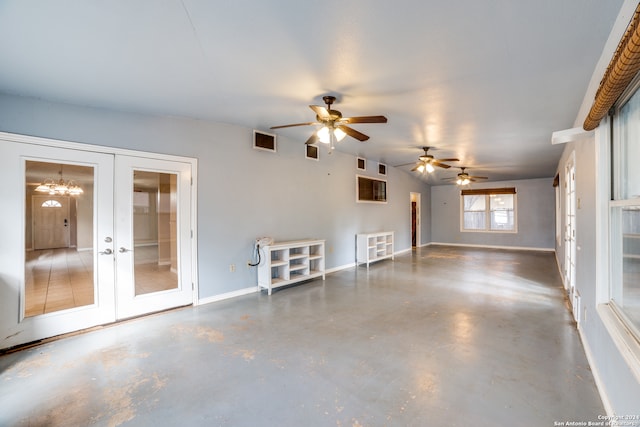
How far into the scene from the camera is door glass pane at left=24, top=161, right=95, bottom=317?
3018 millimetres

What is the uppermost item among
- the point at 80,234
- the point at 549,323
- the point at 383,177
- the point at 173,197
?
the point at 383,177

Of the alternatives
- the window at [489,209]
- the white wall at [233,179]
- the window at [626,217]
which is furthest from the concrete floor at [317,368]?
the window at [489,209]

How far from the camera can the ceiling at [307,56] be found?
181 cm

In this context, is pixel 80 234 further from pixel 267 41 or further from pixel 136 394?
pixel 267 41

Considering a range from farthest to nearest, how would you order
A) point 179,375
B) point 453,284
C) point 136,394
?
1. point 453,284
2. point 179,375
3. point 136,394

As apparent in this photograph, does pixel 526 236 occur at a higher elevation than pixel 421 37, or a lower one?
lower

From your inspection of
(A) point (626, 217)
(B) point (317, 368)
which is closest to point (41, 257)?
(B) point (317, 368)

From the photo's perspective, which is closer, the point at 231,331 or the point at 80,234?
the point at 231,331

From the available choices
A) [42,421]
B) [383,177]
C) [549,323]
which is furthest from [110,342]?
[383,177]

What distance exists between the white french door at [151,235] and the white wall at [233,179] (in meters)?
0.20

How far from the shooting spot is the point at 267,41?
7.04 ft

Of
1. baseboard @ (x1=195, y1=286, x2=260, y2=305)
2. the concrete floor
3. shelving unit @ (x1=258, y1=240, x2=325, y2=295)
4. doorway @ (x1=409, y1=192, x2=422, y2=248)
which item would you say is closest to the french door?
baseboard @ (x1=195, y1=286, x2=260, y2=305)

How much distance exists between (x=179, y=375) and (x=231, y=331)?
872 mm

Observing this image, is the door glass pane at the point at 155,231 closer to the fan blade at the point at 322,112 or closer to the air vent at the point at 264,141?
the air vent at the point at 264,141
